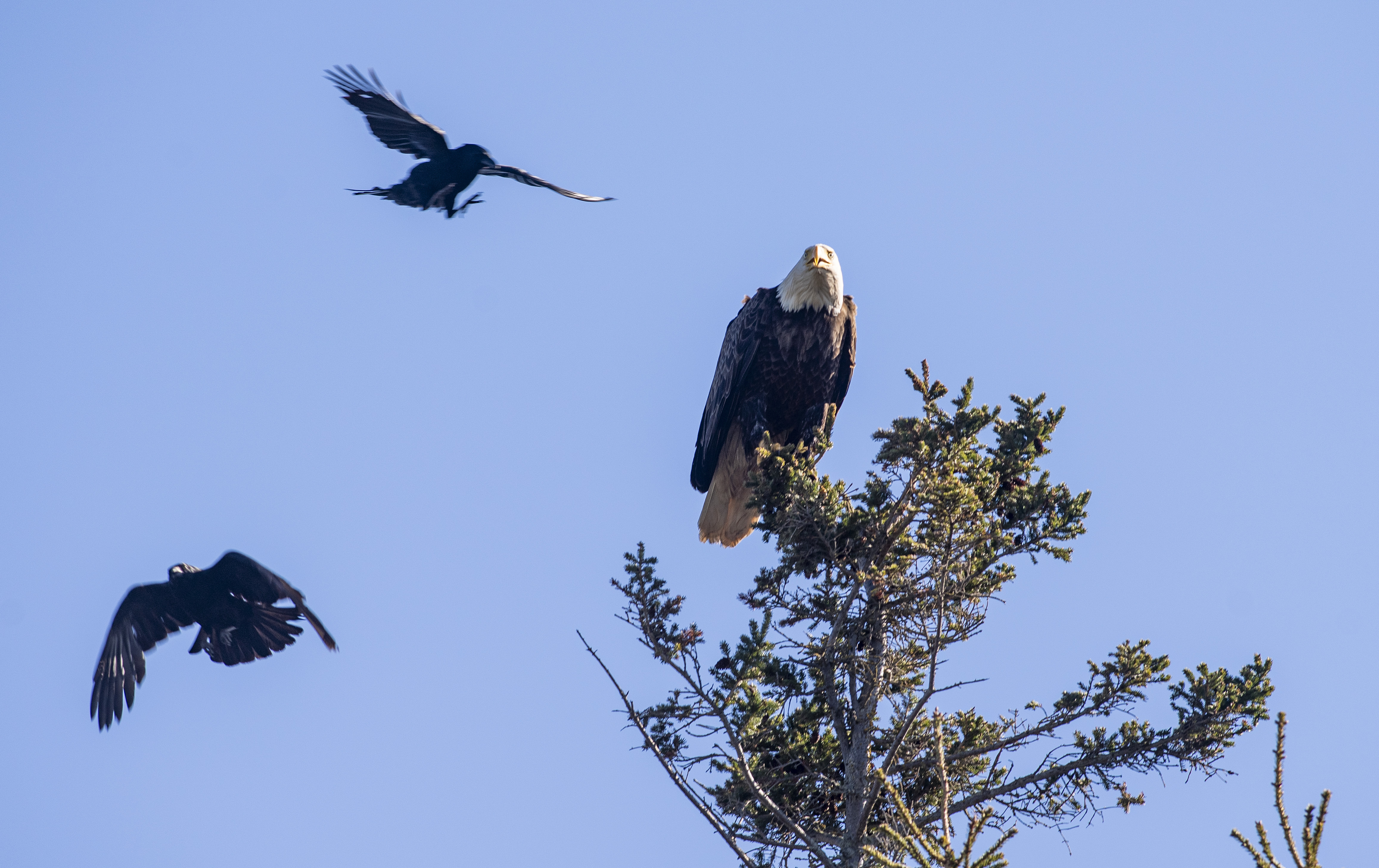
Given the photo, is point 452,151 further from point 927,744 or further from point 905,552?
point 927,744

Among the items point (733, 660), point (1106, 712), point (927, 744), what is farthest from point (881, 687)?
point (1106, 712)

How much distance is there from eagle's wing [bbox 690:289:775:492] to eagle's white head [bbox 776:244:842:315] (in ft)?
0.66

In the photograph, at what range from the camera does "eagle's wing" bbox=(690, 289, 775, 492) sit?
30.7ft

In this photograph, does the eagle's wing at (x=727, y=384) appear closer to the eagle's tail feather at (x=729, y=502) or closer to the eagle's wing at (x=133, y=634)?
the eagle's tail feather at (x=729, y=502)

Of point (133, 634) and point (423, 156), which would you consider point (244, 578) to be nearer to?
point (133, 634)

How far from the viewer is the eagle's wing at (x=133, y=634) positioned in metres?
8.87

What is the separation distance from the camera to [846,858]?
6.02 metres

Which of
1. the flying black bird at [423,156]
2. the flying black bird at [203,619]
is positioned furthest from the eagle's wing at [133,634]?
the flying black bird at [423,156]

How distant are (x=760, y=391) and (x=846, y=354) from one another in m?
0.78

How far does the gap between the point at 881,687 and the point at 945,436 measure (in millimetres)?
1336

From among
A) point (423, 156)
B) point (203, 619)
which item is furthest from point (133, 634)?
point (423, 156)

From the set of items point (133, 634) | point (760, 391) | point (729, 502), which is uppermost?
point (760, 391)

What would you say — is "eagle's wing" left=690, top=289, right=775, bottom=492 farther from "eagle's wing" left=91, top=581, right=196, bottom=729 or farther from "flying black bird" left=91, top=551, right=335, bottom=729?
"eagle's wing" left=91, top=581, right=196, bottom=729

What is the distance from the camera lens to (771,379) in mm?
Answer: 9305
